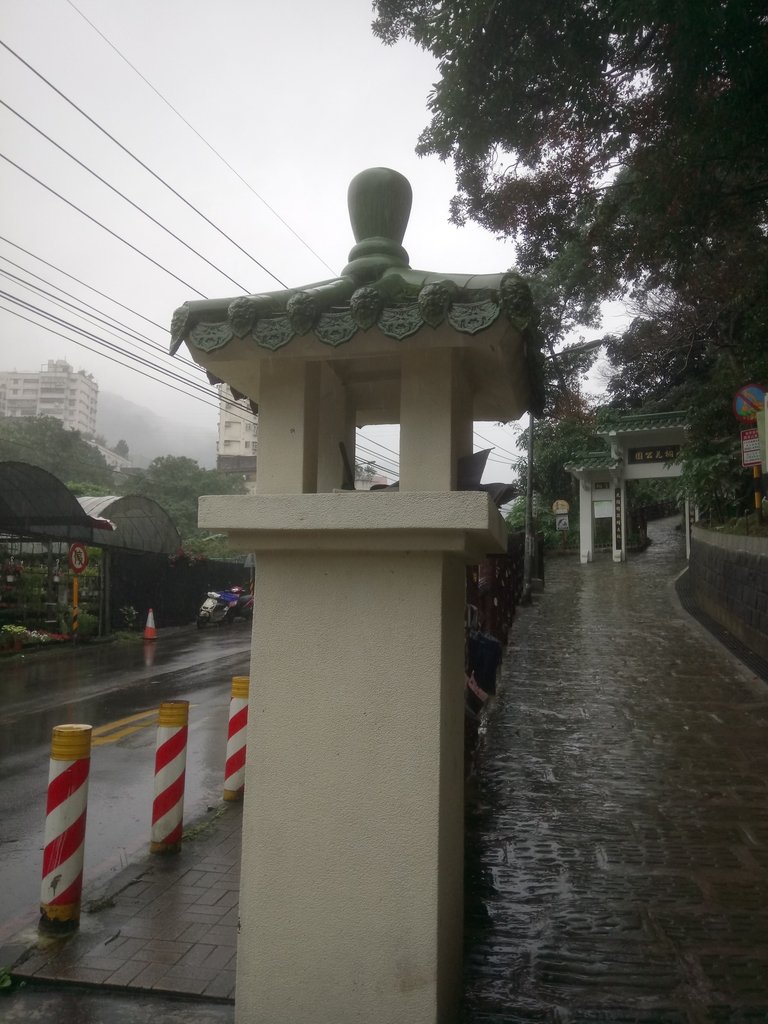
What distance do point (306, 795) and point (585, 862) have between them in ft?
8.29

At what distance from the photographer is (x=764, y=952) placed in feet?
12.5

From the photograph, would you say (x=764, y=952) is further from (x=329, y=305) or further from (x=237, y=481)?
(x=237, y=481)

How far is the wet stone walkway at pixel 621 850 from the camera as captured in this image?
3504 mm

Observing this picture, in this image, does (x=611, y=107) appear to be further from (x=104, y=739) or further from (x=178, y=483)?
(x=178, y=483)

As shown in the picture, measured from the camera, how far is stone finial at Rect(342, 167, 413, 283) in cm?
353

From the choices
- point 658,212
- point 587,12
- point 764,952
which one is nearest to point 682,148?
point 658,212

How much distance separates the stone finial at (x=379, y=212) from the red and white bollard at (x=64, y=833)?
111 inches

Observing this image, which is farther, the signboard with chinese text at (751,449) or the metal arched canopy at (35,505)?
the metal arched canopy at (35,505)

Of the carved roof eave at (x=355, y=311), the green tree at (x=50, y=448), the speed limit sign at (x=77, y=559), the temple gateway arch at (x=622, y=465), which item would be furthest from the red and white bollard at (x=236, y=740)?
the green tree at (x=50, y=448)

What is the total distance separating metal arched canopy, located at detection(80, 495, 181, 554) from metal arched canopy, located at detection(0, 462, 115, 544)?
1726mm

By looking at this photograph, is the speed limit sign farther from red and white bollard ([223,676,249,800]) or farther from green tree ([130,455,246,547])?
green tree ([130,455,246,547])

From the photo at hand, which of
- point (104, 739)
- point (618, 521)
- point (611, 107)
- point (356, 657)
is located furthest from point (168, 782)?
point (618, 521)

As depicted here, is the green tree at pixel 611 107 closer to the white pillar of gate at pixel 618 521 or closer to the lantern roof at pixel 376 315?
the lantern roof at pixel 376 315

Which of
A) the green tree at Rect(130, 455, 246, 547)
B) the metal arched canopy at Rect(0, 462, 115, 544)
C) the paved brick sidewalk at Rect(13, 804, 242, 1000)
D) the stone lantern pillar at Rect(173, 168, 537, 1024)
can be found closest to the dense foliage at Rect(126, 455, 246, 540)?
the green tree at Rect(130, 455, 246, 547)
